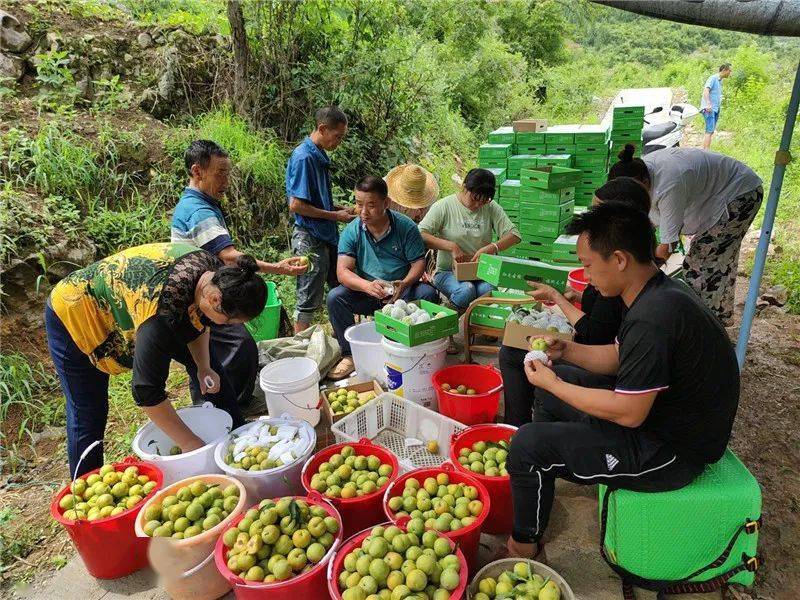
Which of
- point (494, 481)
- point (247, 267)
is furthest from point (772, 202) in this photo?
point (247, 267)

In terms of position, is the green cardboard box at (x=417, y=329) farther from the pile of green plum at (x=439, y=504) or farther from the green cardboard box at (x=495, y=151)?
the green cardboard box at (x=495, y=151)

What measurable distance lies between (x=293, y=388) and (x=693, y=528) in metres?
2.33

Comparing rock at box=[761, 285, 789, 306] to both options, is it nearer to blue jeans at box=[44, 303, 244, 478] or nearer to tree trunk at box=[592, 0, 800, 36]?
tree trunk at box=[592, 0, 800, 36]

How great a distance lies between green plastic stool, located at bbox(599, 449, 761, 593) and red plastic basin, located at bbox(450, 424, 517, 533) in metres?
0.54

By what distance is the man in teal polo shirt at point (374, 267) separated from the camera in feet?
13.8

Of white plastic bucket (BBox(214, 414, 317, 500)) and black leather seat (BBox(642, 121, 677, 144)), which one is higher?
black leather seat (BBox(642, 121, 677, 144))

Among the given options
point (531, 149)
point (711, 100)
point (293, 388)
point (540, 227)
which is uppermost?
point (711, 100)

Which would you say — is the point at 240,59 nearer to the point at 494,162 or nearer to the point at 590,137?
the point at 494,162

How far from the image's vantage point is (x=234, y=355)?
3600 millimetres

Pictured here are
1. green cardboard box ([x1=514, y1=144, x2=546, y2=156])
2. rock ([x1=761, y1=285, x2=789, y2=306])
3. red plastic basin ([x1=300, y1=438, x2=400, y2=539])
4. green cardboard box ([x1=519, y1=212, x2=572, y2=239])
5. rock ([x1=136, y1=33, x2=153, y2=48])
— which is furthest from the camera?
green cardboard box ([x1=514, y1=144, x2=546, y2=156])

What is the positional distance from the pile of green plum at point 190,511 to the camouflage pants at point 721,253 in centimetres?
358

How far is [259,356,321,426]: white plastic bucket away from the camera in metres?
3.23

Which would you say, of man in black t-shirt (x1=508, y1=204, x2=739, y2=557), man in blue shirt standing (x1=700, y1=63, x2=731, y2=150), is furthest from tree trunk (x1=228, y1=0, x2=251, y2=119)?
man in blue shirt standing (x1=700, y1=63, x2=731, y2=150)

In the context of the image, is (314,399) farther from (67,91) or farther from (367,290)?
(67,91)
